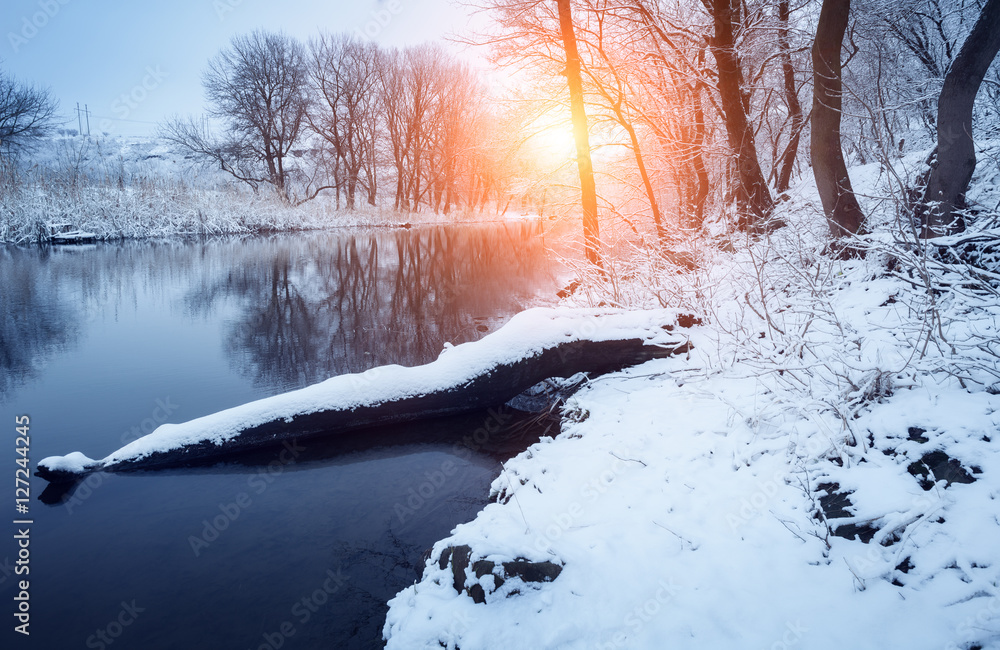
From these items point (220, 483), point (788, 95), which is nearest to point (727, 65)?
point (788, 95)

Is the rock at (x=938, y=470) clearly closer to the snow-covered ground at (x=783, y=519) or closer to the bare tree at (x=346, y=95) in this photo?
the snow-covered ground at (x=783, y=519)

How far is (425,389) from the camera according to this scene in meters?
5.45

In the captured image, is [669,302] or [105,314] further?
[105,314]

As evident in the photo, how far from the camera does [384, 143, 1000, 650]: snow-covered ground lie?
2.13 metres

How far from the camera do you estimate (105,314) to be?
34.0 feet

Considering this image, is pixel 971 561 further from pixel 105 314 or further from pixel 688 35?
pixel 105 314

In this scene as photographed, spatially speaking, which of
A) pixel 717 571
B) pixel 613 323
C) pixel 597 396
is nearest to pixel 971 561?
pixel 717 571

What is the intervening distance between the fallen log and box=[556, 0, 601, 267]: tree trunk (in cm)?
363

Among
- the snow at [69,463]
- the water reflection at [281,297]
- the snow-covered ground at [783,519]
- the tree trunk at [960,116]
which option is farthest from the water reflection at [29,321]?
the tree trunk at [960,116]

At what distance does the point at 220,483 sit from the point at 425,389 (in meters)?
2.12

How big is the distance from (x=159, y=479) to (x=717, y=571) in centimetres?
474

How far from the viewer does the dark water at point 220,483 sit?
10.2 feet

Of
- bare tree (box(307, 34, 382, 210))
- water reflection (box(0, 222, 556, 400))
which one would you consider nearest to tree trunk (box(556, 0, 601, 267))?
water reflection (box(0, 222, 556, 400))

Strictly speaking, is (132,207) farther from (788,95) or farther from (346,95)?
(788,95)
